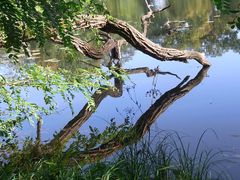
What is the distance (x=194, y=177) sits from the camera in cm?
314

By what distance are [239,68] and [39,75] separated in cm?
568

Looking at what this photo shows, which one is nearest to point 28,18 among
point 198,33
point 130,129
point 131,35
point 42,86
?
point 42,86

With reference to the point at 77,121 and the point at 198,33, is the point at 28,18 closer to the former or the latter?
the point at 77,121

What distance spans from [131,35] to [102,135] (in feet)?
6.85

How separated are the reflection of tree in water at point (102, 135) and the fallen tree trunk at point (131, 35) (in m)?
0.80

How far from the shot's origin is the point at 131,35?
6.98m

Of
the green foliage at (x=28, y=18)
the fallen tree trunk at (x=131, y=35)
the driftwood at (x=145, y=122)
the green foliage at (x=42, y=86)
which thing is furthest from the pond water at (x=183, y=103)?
the green foliage at (x=28, y=18)

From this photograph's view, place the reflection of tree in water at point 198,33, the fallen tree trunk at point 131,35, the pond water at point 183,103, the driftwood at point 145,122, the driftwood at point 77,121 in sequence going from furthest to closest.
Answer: the reflection of tree in water at point 198,33 → the fallen tree trunk at point 131,35 → the pond water at point 183,103 → the driftwood at point 77,121 → the driftwood at point 145,122

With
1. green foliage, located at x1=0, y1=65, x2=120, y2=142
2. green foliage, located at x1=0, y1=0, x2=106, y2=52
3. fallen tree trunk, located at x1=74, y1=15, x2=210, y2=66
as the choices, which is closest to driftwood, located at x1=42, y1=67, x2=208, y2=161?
fallen tree trunk, located at x1=74, y1=15, x2=210, y2=66

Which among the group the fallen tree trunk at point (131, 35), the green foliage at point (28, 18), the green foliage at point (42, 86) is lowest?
the green foliage at point (28, 18)

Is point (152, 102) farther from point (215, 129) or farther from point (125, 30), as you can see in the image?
point (215, 129)

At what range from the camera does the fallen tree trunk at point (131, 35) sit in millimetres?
5600

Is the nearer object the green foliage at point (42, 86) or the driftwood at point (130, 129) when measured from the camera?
the green foliage at point (42, 86)

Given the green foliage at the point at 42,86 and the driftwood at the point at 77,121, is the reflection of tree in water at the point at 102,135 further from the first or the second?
the green foliage at the point at 42,86
